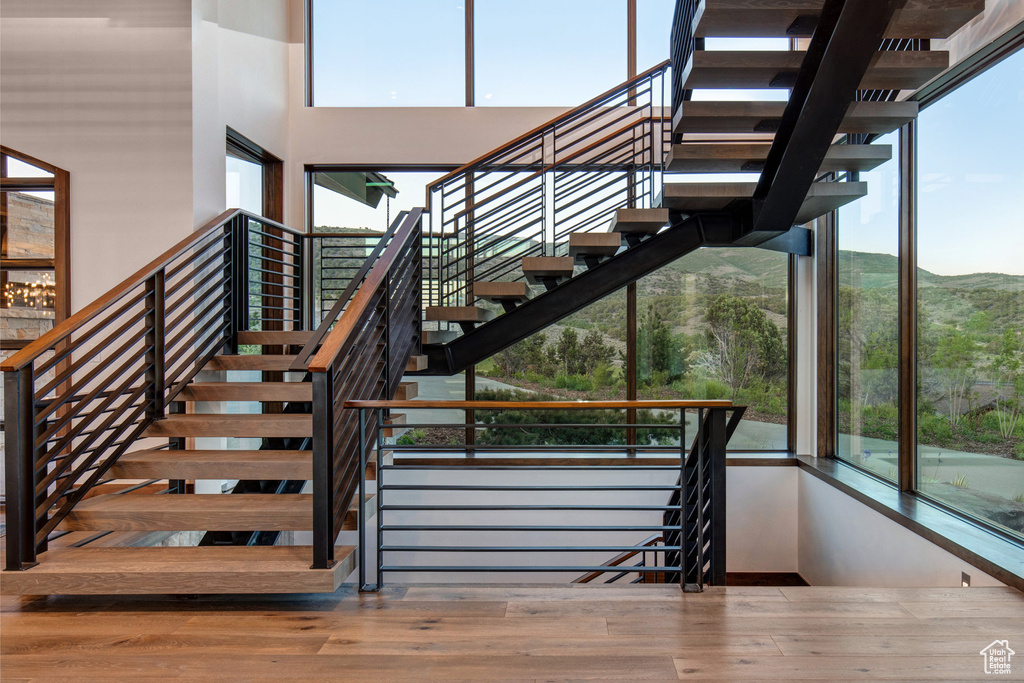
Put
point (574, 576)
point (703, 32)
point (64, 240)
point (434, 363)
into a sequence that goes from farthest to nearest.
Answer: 1. point (574, 576)
2. point (434, 363)
3. point (64, 240)
4. point (703, 32)

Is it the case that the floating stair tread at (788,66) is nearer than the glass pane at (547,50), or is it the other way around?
the floating stair tread at (788,66)

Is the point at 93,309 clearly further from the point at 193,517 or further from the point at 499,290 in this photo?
the point at 499,290

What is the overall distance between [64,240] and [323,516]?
305 cm

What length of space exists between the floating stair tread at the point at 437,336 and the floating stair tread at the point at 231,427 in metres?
1.24

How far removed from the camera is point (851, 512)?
4.48m

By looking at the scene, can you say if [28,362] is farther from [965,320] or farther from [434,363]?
[965,320]

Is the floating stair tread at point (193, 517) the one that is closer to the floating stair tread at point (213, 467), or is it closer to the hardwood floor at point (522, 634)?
the floating stair tread at point (213, 467)

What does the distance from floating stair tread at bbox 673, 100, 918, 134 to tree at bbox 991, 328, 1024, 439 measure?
1263 millimetres

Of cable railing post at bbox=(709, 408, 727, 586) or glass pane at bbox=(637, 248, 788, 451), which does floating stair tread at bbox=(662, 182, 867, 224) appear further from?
cable railing post at bbox=(709, 408, 727, 586)

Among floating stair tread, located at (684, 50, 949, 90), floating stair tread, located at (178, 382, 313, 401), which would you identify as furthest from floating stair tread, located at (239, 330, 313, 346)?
floating stair tread, located at (684, 50, 949, 90)

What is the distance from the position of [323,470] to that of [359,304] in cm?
83

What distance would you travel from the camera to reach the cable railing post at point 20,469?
102 inches

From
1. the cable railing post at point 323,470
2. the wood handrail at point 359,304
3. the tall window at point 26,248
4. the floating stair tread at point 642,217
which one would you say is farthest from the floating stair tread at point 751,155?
the tall window at point 26,248

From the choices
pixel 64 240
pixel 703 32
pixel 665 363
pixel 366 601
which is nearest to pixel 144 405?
pixel 64 240
